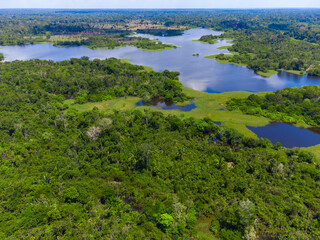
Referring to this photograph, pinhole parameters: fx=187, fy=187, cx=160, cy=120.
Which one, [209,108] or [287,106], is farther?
[209,108]

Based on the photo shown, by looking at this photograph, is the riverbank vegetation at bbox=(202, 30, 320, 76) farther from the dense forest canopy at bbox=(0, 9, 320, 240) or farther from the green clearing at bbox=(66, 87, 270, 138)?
the green clearing at bbox=(66, 87, 270, 138)

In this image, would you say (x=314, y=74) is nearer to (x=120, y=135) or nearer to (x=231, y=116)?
(x=231, y=116)

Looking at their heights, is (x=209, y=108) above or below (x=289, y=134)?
above

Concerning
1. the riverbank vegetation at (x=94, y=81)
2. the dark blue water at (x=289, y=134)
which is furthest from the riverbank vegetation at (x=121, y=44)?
the dark blue water at (x=289, y=134)


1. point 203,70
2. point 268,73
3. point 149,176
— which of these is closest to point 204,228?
point 149,176

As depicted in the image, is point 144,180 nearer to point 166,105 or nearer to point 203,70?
point 166,105

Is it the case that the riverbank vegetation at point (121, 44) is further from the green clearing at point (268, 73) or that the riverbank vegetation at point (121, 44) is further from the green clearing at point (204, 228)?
the green clearing at point (204, 228)

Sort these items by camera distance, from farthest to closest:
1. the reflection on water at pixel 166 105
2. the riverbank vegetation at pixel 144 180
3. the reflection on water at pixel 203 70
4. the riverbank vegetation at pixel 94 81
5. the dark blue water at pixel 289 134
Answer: the reflection on water at pixel 203 70, the riverbank vegetation at pixel 94 81, the reflection on water at pixel 166 105, the dark blue water at pixel 289 134, the riverbank vegetation at pixel 144 180
